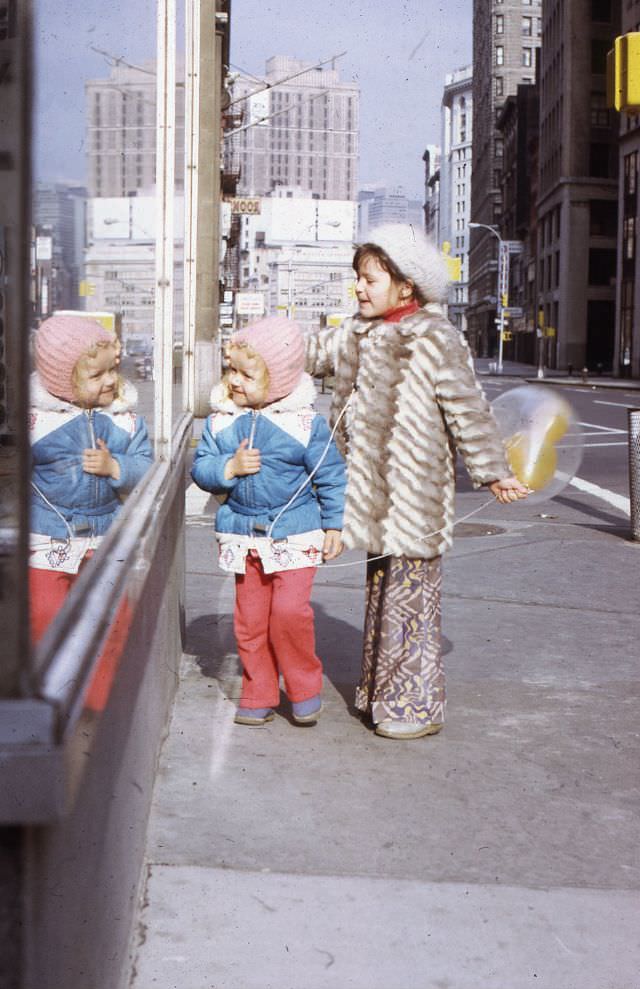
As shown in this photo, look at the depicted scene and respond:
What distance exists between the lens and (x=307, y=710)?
4723 mm

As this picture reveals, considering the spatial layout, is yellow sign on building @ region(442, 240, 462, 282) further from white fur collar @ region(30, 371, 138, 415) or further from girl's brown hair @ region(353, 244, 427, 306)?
white fur collar @ region(30, 371, 138, 415)

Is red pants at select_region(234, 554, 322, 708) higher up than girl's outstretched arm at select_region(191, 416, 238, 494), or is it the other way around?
girl's outstretched arm at select_region(191, 416, 238, 494)

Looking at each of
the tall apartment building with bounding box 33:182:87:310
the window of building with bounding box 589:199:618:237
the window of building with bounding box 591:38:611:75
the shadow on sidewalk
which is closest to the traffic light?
the shadow on sidewalk

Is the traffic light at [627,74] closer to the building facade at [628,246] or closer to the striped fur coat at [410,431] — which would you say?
the striped fur coat at [410,431]

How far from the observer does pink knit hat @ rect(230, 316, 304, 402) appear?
4.36m

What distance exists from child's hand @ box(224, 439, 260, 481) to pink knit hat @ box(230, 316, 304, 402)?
0.62ft

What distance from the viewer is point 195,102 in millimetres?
5090

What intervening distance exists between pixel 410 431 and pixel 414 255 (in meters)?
0.57

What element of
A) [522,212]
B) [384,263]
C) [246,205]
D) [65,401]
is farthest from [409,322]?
[522,212]

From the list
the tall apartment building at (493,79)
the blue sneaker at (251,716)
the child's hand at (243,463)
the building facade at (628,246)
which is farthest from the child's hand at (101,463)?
the tall apartment building at (493,79)

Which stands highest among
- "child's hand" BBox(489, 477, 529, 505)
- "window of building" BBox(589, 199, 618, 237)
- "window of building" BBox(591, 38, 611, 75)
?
"window of building" BBox(591, 38, 611, 75)

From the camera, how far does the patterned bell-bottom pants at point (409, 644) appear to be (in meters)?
4.57

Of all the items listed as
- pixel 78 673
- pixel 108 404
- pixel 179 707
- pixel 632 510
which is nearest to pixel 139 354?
pixel 108 404

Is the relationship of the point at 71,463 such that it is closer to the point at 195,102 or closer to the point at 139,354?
the point at 139,354
